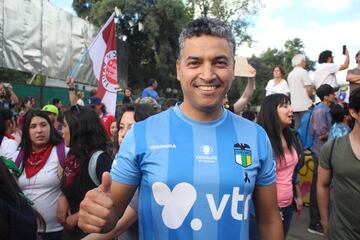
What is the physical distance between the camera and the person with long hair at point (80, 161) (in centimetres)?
331

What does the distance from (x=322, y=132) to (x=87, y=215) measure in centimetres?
506

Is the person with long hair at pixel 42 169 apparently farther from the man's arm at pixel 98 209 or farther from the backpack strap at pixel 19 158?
the man's arm at pixel 98 209

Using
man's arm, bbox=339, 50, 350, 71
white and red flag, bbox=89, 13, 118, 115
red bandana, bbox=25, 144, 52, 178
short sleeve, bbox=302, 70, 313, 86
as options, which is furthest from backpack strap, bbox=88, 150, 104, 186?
man's arm, bbox=339, 50, 350, 71

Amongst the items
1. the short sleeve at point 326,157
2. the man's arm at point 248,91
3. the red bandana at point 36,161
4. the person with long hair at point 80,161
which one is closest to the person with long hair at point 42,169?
the red bandana at point 36,161

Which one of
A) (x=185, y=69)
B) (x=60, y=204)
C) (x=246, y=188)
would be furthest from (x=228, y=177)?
(x=60, y=204)

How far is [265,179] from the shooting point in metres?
1.92

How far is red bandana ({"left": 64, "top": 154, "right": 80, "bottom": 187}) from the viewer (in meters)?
3.38

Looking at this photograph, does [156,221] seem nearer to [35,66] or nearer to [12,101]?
[12,101]

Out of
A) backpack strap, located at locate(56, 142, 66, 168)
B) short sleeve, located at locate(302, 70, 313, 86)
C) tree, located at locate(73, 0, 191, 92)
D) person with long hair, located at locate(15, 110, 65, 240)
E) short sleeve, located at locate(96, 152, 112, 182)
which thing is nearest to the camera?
short sleeve, located at locate(96, 152, 112, 182)

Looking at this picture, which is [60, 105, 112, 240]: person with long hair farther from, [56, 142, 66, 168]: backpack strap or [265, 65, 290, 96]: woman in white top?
[265, 65, 290, 96]: woman in white top

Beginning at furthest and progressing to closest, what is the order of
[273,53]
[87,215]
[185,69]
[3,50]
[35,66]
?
[273,53] < [35,66] < [3,50] < [185,69] < [87,215]

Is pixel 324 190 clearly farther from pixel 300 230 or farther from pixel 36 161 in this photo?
pixel 300 230

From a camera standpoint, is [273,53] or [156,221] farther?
[273,53]

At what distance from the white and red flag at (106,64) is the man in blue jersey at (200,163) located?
509 cm
